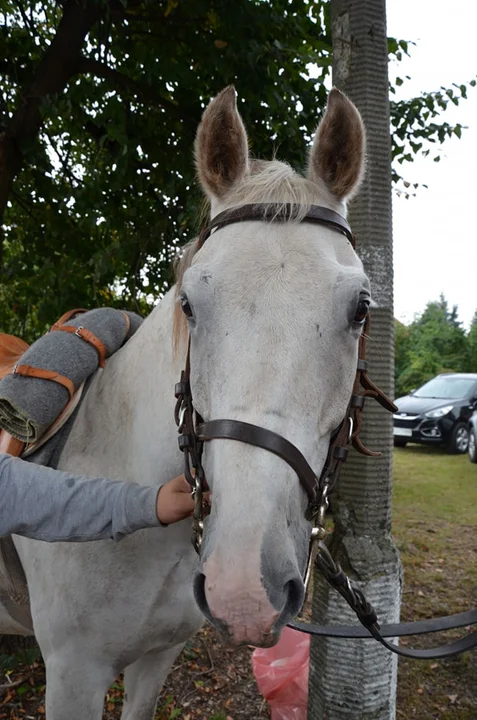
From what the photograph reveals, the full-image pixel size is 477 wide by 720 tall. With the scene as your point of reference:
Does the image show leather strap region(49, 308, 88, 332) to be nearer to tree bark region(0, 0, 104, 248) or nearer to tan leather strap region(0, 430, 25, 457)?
tan leather strap region(0, 430, 25, 457)

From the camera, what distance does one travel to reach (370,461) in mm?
2252

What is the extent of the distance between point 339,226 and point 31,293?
3483 millimetres

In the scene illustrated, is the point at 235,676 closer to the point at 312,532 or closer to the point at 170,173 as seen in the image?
the point at 312,532

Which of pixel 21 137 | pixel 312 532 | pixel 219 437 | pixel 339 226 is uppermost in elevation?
pixel 21 137

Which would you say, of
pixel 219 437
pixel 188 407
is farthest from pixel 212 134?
pixel 219 437

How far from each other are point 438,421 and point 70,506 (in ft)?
36.3

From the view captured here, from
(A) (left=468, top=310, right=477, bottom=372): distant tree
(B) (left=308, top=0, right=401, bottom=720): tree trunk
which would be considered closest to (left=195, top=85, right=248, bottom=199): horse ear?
(B) (left=308, top=0, right=401, bottom=720): tree trunk

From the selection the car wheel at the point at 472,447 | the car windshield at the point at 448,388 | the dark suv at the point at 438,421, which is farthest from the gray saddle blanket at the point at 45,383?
the car windshield at the point at 448,388

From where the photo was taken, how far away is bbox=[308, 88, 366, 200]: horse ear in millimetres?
1521

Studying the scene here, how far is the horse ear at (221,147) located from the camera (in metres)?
1.56

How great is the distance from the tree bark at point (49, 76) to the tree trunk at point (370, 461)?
2.22 m

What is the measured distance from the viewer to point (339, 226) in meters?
1.48

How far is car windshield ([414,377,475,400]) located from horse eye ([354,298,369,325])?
1168cm

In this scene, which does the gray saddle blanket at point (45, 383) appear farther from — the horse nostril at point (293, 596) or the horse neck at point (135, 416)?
the horse nostril at point (293, 596)
